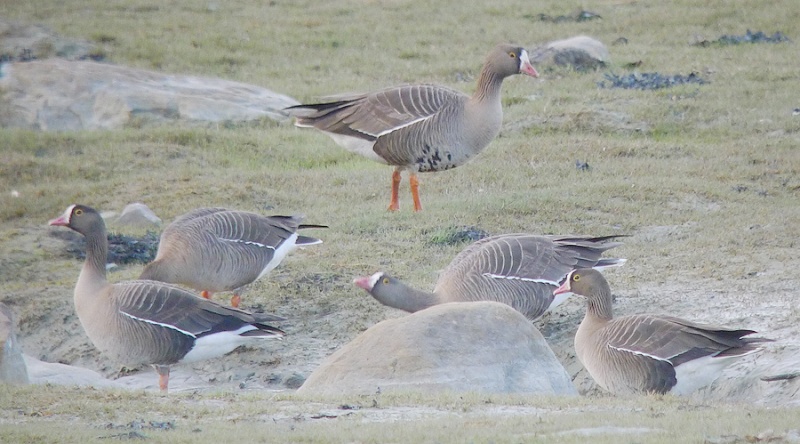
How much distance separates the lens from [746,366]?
884cm

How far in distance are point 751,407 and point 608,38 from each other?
611 inches

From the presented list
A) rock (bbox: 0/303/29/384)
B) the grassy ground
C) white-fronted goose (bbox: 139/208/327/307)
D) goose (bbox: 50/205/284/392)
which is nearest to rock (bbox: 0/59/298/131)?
the grassy ground

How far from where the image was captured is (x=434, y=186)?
1497 centimetres

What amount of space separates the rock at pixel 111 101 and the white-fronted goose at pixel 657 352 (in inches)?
396

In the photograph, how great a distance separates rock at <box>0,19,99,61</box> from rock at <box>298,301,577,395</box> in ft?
48.0

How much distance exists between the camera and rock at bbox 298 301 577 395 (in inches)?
322

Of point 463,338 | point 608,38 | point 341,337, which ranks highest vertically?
point 608,38

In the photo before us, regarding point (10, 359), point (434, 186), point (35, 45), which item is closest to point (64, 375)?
point (10, 359)

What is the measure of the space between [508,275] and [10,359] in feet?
13.8

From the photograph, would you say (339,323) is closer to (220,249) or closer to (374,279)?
(374,279)

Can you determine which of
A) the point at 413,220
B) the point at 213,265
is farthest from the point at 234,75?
the point at 213,265

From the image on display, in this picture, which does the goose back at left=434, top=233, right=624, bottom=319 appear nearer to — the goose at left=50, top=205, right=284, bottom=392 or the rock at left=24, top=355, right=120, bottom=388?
the goose at left=50, top=205, right=284, bottom=392

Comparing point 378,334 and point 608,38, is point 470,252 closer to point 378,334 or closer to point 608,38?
point 378,334

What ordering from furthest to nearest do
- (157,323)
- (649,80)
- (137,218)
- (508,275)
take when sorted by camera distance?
(649,80) < (137,218) < (508,275) < (157,323)
